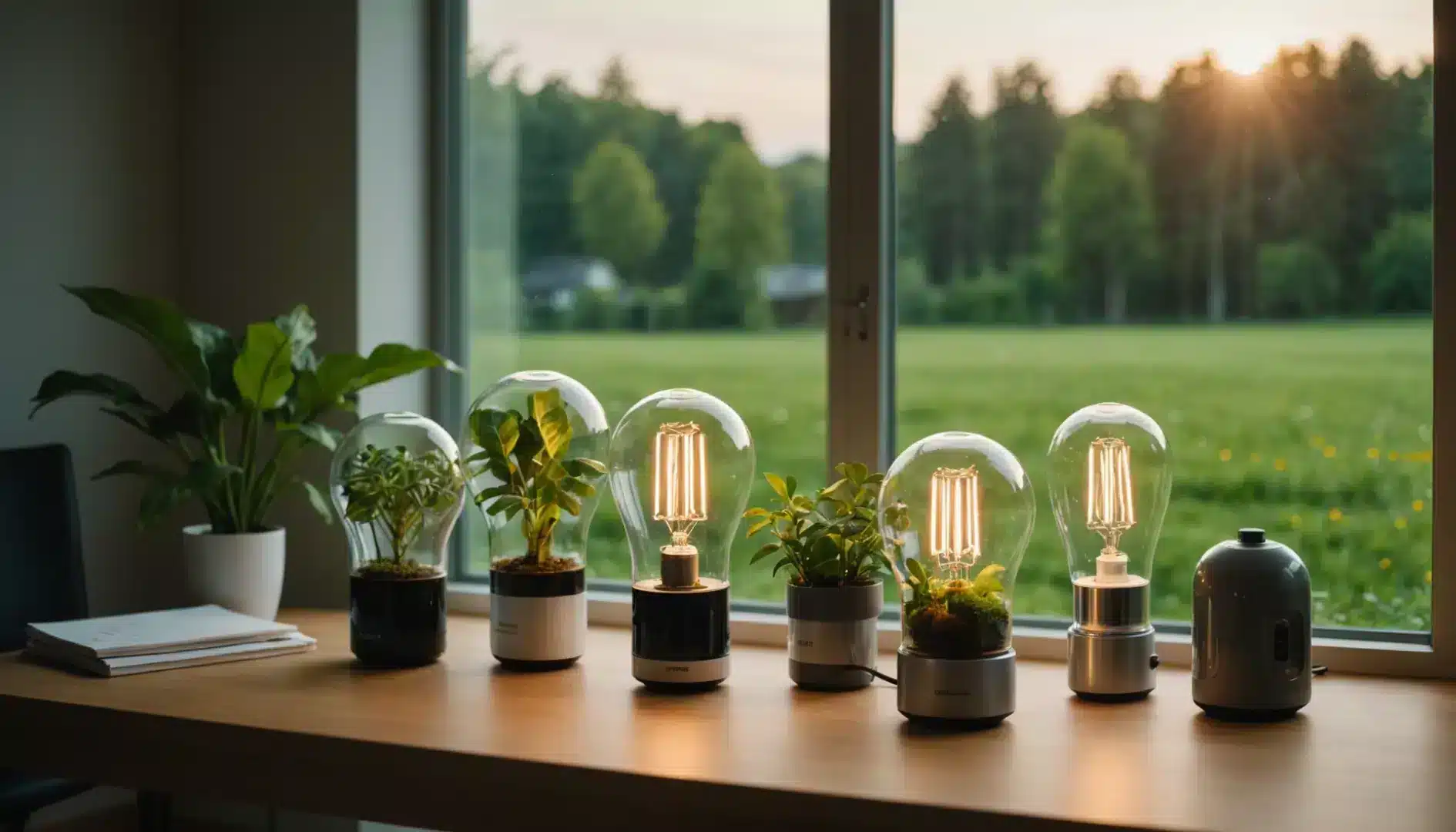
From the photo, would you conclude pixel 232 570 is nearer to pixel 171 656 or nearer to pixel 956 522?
pixel 171 656

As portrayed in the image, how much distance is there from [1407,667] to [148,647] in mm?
1839

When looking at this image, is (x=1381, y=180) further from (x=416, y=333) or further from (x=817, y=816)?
(x=416, y=333)

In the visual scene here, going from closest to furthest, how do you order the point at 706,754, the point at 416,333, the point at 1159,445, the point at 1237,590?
1. the point at 706,754
2. the point at 1237,590
3. the point at 1159,445
4. the point at 416,333

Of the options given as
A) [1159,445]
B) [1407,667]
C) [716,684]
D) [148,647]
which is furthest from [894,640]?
[148,647]

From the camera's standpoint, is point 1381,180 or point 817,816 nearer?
point 817,816

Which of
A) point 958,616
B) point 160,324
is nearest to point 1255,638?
point 958,616

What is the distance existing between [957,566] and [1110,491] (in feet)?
0.85

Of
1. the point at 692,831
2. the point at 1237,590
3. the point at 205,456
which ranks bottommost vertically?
the point at 692,831

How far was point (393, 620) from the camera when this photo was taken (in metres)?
2.15

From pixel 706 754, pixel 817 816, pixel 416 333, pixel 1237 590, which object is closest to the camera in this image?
pixel 817 816

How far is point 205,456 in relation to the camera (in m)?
2.50

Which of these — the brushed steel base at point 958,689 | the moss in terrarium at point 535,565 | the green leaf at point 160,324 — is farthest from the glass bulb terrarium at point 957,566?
the green leaf at point 160,324

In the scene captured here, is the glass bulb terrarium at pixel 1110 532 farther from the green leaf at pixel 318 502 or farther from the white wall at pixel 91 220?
the white wall at pixel 91 220

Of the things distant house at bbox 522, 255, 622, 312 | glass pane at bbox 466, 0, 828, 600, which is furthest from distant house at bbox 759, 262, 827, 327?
distant house at bbox 522, 255, 622, 312
